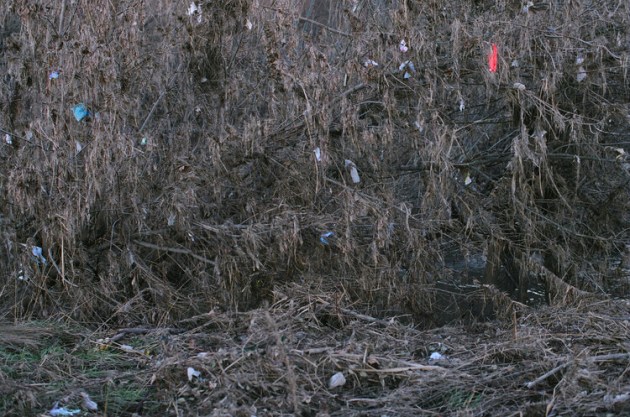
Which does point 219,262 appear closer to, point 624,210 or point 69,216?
point 69,216

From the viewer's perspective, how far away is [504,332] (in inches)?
192

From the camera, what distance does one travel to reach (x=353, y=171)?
5723 millimetres

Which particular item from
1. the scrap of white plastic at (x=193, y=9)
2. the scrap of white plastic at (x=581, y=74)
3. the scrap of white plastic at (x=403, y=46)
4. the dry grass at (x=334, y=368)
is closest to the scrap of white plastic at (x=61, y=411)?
the dry grass at (x=334, y=368)

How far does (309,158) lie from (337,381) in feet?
6.60

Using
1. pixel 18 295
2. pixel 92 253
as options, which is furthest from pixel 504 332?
pixel 18 295

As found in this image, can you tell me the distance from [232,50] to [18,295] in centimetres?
226

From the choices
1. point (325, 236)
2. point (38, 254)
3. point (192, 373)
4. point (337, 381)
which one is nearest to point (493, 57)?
point (325, 236)

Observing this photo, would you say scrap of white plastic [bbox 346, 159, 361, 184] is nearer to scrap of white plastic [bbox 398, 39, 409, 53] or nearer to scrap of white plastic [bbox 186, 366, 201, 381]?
scrap of white plastic [bbox 398, 39, 409, 53]

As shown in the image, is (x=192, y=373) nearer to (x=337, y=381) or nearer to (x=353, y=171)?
(x=337, y=381)

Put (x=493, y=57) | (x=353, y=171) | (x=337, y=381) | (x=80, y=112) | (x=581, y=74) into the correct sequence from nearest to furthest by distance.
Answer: (x=337, y=381), (x=80, y=112), (x=493, y=57), (x=353, y=171), (x=581, y=74)

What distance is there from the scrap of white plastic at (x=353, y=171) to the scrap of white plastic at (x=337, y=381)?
190 centimetres

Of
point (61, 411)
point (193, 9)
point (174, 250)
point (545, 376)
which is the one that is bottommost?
point (61, 411)

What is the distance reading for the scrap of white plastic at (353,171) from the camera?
5.70 metres

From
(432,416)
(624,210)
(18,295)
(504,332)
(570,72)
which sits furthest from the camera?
(624,210)
